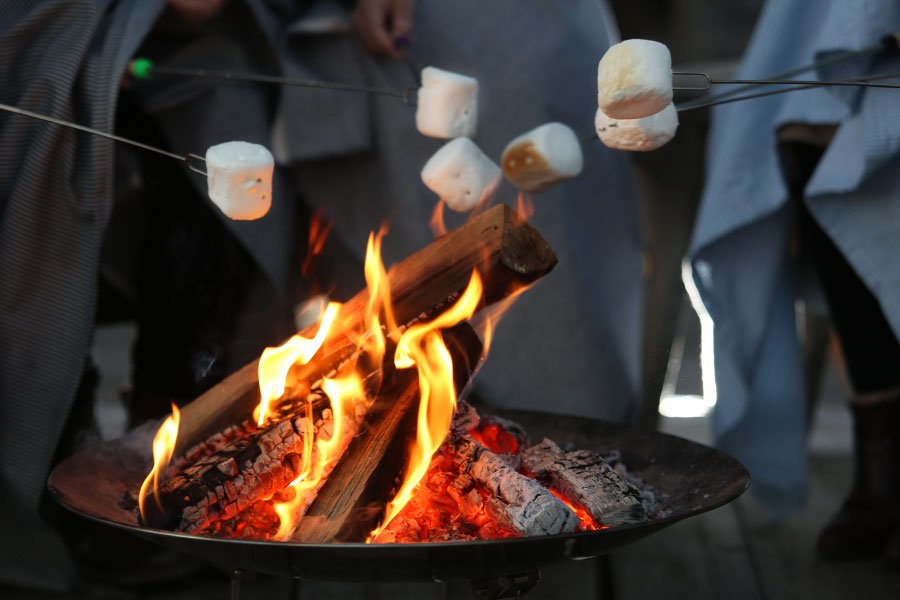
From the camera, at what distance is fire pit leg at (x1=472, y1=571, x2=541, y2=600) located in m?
0.91

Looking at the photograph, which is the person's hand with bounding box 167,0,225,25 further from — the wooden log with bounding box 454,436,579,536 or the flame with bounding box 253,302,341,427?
the wooden log with bounding box 454,436,579,536

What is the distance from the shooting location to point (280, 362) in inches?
42.4

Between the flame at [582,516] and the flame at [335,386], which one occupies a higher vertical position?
the flame at [335,386]

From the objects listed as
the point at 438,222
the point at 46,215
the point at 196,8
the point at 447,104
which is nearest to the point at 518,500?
the point at 447,104

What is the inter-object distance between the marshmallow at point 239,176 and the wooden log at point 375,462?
244 mm

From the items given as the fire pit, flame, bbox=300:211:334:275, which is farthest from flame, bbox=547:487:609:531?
flame, bbox=300:211:334:275

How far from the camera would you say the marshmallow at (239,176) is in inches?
39.7

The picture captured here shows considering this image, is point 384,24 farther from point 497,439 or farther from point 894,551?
point 894,551

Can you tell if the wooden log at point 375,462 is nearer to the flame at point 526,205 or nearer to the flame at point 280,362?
the flame at point 280,362

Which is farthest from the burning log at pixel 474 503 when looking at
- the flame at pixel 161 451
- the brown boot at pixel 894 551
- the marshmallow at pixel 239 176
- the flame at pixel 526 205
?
the brown boot at pixel 894 551

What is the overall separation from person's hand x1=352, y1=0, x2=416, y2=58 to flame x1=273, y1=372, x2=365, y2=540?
730 mm

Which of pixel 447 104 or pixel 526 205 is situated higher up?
pixel 447 104

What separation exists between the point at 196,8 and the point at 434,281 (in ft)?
2.24

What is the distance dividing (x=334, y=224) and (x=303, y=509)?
76 cm
